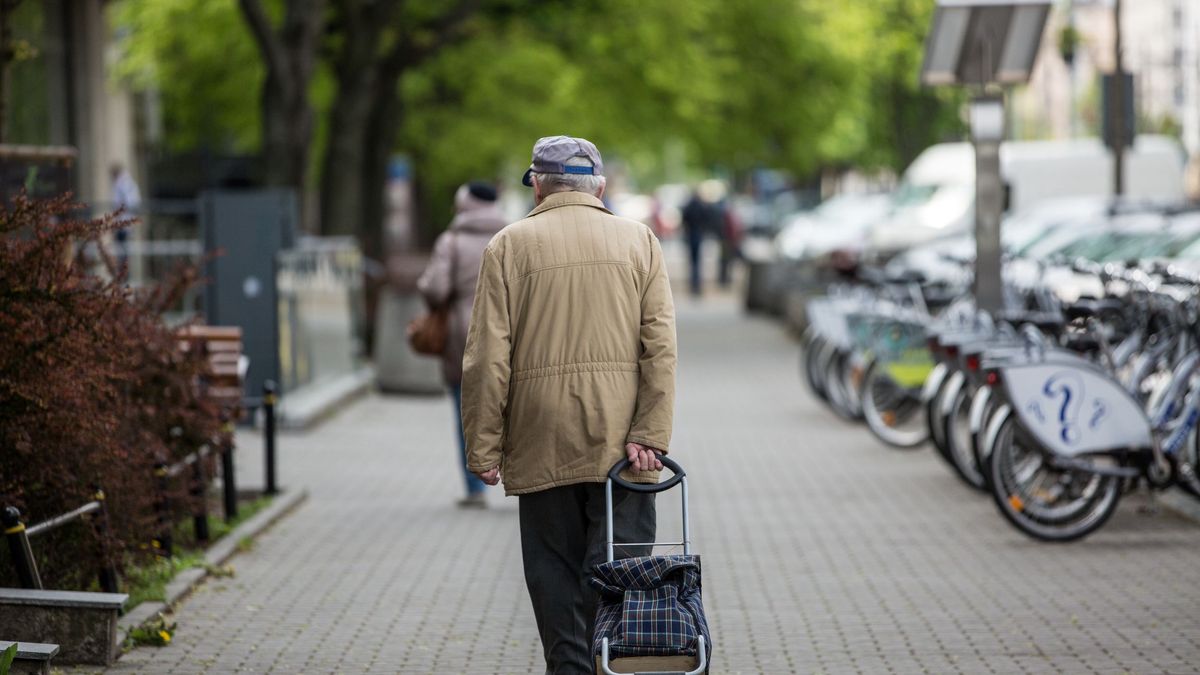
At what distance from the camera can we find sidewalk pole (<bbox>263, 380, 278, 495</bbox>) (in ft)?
34.2

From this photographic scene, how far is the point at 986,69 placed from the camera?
40.4 feet

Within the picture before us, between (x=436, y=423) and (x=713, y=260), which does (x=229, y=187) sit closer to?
(x=436, y=423)

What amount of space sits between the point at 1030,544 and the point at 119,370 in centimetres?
431

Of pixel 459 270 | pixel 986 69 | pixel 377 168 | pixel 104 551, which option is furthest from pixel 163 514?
pixel 377 168

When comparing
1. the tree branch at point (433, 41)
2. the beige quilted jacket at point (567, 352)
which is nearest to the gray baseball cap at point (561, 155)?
the beige quilted jacket at point (567, 352)

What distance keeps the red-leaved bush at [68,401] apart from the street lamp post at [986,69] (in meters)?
5.88

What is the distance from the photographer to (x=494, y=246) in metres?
5.48

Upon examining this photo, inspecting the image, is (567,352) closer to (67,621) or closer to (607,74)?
(67,621)

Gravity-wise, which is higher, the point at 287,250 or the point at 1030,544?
the point at 287,250

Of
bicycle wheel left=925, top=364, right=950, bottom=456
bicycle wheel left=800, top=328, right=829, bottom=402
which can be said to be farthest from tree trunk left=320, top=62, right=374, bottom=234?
bicycle wheel left=925, top=364, right=950, bottom=456

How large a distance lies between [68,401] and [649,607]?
2.62 m

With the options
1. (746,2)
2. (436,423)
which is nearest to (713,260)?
(746,2)

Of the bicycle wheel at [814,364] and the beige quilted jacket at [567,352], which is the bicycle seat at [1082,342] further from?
the bicycle wheel at [814,364]

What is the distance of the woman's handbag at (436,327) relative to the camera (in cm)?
1051
